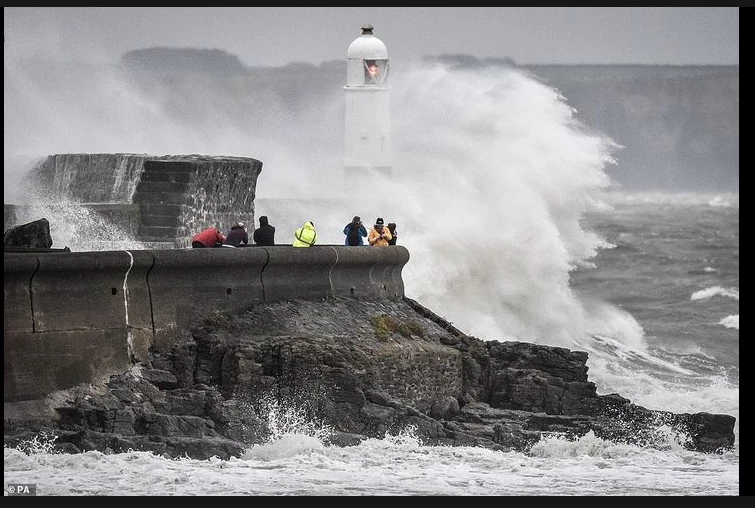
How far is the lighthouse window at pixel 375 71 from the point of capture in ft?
142

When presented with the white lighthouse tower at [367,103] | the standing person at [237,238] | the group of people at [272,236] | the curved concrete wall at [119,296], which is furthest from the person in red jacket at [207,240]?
the white lighthouse tower at [367,103]

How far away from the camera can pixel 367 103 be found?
43.6m

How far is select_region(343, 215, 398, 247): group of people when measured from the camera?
23.5 metres

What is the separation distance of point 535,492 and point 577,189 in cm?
1938

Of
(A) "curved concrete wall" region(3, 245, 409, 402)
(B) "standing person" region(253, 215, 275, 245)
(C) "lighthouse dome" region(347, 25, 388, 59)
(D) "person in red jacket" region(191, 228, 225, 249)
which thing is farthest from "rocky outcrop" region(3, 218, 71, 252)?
(C) "lighthouse dome" region(347, 25, 388, 59)

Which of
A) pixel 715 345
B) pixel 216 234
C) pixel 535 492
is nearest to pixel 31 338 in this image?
pixel 216 234

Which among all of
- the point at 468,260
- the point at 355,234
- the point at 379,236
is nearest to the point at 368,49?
the point at 468,260

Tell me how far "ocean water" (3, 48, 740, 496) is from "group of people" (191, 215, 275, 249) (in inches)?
68.9

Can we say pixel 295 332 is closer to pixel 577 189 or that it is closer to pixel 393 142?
pixel 577 189

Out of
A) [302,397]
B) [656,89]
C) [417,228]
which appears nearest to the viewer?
[302,397]

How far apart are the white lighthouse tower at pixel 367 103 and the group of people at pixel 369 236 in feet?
61.8

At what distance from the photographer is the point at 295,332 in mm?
21172

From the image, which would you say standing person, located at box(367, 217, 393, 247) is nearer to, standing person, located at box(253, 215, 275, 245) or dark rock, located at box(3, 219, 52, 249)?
standing person, located at box(253, 215, 275, 245)

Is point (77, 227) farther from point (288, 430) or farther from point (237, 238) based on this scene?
point (288, 430)
